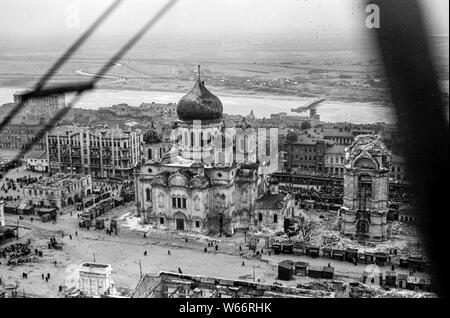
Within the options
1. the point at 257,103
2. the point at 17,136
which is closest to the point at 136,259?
the point at 17,136

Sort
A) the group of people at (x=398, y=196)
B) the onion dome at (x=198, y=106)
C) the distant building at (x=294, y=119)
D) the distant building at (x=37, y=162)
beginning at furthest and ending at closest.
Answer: the distant building at (x=294, y=119), the distant building at (x=37, y=162), the group of people at (x=398, y=196), the onion dome at (x=198, y=106)

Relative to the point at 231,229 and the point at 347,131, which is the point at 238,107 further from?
the point at 231,229

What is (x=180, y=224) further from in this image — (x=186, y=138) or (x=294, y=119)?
(x=294, y=119)

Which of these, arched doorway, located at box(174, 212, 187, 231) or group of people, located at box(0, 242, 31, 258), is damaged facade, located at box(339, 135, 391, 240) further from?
group of people, located at box(0, 242, 31, 258)

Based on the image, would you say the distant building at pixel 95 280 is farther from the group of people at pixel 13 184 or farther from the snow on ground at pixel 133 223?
the group of people at pixel 13 184

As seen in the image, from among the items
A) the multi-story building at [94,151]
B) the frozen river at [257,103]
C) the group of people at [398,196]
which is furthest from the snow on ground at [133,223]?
the frozen river at [257,103]

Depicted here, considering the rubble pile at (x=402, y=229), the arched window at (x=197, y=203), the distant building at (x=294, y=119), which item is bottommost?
the rubble pile at (x=402, y=229)
